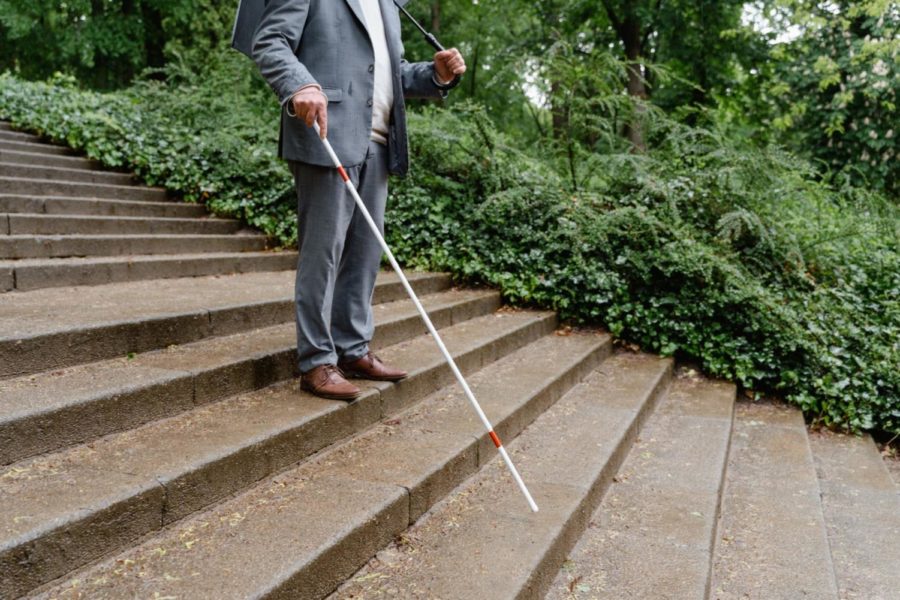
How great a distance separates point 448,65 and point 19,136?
639cm

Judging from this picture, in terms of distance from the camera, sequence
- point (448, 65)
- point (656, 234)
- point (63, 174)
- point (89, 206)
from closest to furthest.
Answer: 1. point (448, 65)
2. point (89, 206)
3. point (656, 234)
4. point (63, 174)

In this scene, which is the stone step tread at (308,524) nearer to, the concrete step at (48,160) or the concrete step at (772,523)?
the concrete step at (772,523)

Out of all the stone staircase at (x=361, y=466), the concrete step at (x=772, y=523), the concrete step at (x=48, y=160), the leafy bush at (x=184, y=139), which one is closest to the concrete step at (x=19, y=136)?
the leafy bush at (x=184, y=139)

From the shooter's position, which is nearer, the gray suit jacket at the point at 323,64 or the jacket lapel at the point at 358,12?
the gray suit jacket at the point at 323,64

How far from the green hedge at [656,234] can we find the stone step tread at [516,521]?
1.85 metres

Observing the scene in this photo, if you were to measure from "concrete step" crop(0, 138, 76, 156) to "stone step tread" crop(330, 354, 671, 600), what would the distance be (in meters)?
6.10

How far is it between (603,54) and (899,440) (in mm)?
4302

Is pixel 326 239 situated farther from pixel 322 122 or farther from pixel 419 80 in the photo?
pixel 419 80

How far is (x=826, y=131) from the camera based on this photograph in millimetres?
12312

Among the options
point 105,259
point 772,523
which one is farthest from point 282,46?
point 772,523

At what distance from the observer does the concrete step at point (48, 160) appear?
653 cm

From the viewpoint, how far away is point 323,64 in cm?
304

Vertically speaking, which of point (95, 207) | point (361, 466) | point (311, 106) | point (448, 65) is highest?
point (448, 65)

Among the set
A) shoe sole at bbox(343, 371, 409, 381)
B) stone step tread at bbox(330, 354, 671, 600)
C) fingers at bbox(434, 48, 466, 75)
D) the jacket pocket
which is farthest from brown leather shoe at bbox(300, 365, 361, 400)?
fingers at bbox(434, 48, 466, 75)
